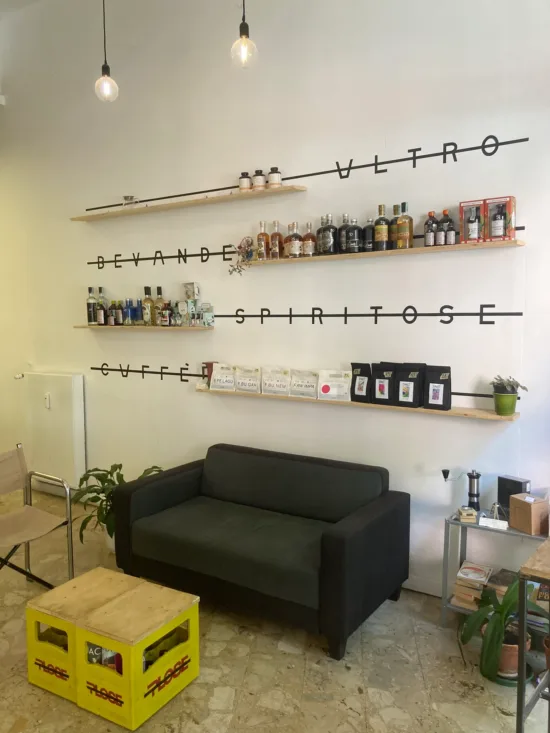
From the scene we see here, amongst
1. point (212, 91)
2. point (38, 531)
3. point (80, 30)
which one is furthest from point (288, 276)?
point (80, 30)

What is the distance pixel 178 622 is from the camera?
239 centimetres

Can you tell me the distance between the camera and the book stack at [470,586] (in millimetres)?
2814

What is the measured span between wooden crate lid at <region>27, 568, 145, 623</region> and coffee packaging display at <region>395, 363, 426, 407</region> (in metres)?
1.61

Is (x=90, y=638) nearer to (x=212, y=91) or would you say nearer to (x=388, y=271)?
(x=388, y=271)

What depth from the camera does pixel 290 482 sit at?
332 centimetres

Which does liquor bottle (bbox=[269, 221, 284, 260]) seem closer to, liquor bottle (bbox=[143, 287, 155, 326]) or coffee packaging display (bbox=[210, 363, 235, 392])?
coffee packaging display (bbox=[210, 363, 235, 392])

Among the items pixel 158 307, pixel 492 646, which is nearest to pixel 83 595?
pixel 492 646

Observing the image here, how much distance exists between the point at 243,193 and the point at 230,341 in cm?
96

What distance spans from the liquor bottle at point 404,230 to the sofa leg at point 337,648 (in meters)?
1.96

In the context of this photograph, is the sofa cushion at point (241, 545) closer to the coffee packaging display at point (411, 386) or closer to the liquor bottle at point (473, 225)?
the coffee packaging display at point (411, 386)

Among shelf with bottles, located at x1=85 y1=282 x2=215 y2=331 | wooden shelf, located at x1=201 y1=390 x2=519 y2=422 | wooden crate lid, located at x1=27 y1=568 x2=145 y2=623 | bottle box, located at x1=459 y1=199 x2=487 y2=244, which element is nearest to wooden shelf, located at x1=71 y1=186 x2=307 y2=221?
shelf with bottles, located at x1=85 y1=282 x2=215 y2=331

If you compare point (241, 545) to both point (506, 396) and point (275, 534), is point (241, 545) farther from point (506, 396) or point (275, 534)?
point (506, 396)

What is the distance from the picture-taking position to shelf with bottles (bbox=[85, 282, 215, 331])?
12.9 ft

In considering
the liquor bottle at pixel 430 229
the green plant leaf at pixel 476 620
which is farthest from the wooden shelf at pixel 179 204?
the green plant leaf at pixel 476 620
